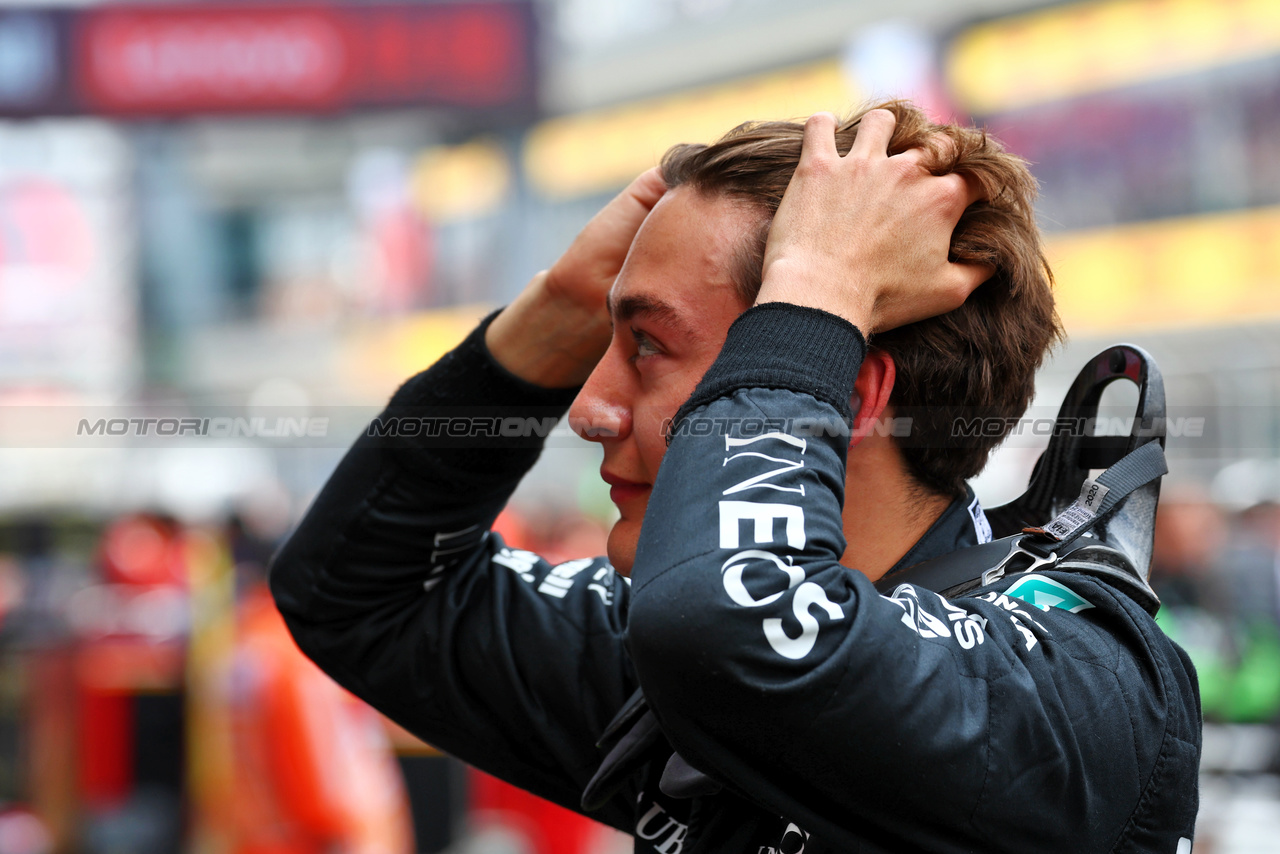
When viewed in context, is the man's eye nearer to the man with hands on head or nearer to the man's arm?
the man with hands on head

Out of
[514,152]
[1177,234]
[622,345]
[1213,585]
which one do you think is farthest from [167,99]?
[1177,234]

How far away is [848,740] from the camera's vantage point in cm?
106

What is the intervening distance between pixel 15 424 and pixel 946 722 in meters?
7.02

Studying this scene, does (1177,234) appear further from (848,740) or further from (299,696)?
(848,740)

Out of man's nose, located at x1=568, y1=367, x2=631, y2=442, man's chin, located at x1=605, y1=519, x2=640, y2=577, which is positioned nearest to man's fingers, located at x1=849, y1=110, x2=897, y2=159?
man's nose, located at x1=568, y1=367, x2=631, y2=442

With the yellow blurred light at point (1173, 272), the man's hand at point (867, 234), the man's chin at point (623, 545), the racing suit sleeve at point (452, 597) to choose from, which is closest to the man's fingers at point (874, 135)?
the man's hand at point (867, 234)

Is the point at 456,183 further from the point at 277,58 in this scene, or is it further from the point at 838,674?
the point at 838,674

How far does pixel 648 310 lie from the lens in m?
1.48

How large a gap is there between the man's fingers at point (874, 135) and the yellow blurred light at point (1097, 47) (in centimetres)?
1515

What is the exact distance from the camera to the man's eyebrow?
1460mm

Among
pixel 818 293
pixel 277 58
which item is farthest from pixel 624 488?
pixel 277 58

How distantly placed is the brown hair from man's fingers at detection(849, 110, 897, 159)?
0.06 metres

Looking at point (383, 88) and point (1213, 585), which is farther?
point (1213, 585)

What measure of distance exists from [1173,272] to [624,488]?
1541 cm
